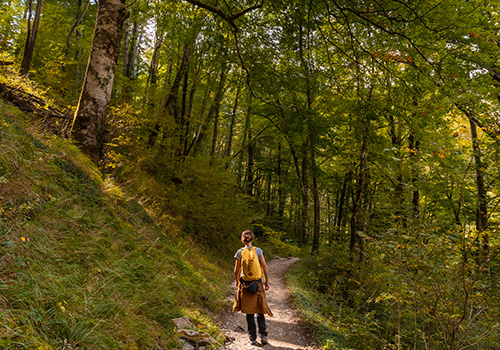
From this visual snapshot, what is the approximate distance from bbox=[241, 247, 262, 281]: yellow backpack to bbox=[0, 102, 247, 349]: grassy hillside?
3.60 ft

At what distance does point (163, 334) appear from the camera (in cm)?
357

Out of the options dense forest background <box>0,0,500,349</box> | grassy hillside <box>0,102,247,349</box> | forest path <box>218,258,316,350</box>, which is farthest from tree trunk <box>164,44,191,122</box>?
forest path <box>218,258,316,350</box>

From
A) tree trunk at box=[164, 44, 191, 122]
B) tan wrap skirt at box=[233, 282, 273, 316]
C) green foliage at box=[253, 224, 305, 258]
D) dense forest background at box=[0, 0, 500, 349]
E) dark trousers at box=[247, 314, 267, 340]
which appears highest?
tree trunk at box=[164, 44, 191, 122]

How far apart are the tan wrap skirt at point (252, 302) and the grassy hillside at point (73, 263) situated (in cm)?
69

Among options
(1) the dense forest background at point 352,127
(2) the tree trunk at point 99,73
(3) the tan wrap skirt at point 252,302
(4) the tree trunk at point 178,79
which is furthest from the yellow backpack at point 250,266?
(4) the tree trunk at point 178,79

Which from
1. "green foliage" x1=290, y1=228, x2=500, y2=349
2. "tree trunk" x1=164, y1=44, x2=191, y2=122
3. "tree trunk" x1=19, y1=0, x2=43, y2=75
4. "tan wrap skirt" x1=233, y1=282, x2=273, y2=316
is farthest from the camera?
"tree trunk" x1=164, y1=44, x2=191, y2=122

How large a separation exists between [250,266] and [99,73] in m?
4.90

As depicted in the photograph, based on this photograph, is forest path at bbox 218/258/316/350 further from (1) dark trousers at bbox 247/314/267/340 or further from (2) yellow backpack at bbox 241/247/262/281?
(2) yellow backpack at bbox 241/247/262/281

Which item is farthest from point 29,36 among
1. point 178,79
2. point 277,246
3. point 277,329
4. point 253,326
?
point 277,246

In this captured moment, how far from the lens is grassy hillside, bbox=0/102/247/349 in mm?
2336

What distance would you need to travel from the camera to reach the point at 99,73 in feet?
17.7

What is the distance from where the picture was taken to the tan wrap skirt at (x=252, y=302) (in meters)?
4.73

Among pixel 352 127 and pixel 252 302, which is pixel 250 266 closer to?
pixel 252 302

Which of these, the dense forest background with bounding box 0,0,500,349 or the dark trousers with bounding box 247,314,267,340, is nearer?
the dense forest background with bounding box 0,0,500,349
